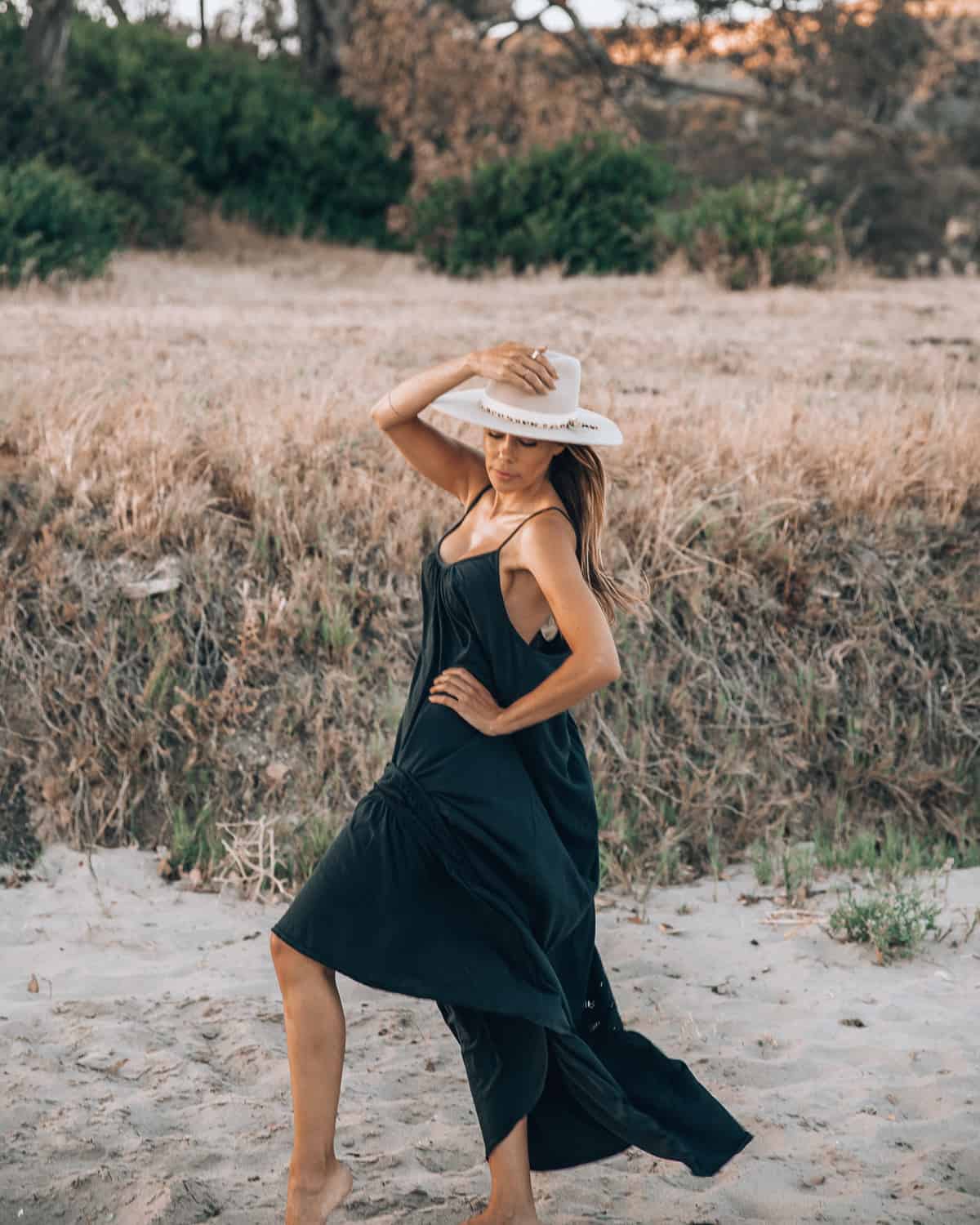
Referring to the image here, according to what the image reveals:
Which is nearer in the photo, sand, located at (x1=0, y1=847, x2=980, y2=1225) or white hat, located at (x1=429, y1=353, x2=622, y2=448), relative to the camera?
white hat, located at (x1=429, y1=353, x2=622, y2=448)

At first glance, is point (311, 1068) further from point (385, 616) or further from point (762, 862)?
point (385, 616)

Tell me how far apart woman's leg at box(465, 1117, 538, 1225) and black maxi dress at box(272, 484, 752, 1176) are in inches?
1.7

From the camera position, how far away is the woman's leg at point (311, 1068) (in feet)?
9.26

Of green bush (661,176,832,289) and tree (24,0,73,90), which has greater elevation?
tree (24,0,73,90)

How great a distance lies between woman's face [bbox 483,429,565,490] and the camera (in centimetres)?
294

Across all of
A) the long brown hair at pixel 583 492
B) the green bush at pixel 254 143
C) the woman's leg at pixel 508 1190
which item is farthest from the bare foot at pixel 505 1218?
the green bush at pixel 254 143

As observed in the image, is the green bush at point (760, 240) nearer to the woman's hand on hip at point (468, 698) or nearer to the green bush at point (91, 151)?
the green bush at point (91, 151)

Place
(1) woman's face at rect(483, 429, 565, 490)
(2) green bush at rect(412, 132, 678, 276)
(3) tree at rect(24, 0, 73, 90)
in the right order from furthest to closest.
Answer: (3) tree at rect(24, 0, 73, 90) → (2) green bush at rect(412, 132, 678, 276) → (1) woman's face at rect(483, 429, 565, 490)

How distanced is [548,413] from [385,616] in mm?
2930

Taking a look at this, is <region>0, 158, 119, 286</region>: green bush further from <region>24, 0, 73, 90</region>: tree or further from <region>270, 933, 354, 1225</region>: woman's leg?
<region>270, 933, 354, 1225</region>: woman's leg

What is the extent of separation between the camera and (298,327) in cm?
1010

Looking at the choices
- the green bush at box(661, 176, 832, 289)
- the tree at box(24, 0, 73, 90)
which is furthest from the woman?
the tree at box(24, 0, 73, 90)

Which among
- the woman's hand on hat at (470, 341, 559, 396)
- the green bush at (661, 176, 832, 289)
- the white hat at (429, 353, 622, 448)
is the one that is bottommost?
the white hat at (429, 353, 622, 448)

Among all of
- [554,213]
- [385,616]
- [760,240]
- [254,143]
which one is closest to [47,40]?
[254,143]
